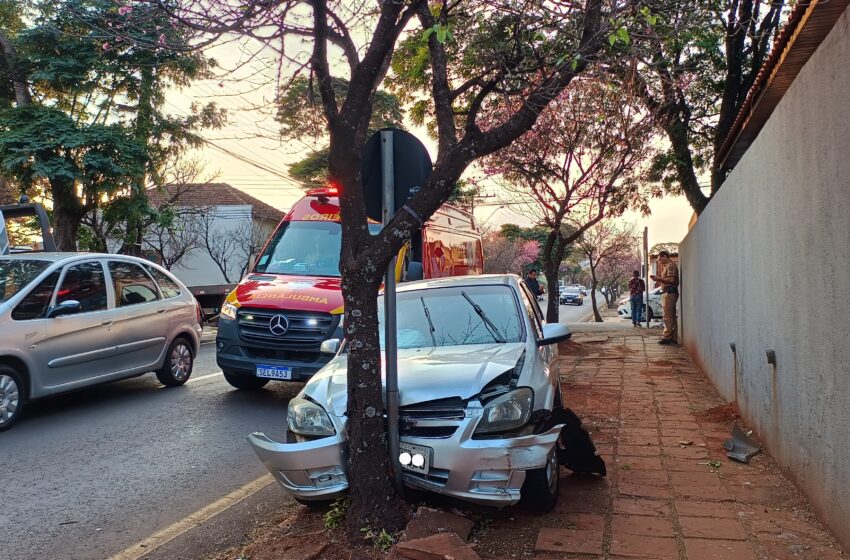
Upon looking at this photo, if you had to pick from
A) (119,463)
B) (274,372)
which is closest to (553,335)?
(119,463)

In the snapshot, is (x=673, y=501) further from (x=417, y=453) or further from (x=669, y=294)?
(x=669, y=294)

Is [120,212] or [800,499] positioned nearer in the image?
[800,499]

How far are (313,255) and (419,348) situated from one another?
14.6 feet

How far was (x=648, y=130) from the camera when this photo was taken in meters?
14.5

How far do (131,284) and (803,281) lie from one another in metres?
7.66

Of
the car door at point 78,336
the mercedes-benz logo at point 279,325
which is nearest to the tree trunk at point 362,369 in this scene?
the mercedes-benz logo at point 279,325

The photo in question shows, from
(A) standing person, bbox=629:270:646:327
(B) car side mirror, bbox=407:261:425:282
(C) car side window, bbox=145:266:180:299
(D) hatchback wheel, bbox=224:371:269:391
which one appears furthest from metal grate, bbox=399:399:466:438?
(A) standing person, bbox=629:270:646:327

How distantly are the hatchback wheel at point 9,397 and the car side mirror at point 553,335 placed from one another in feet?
17.5

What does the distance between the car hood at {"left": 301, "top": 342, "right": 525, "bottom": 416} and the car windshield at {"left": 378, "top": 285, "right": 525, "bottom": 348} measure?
266 mm

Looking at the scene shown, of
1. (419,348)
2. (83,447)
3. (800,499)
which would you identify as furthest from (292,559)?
(83,447)

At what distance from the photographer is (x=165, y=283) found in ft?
32.0

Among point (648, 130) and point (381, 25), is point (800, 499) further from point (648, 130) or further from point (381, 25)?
point (648, 130)

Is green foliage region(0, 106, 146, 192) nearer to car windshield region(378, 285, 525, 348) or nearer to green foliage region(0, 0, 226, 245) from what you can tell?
green foliage region(0, 0, 226, 245)

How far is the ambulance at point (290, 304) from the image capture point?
8070 mm
